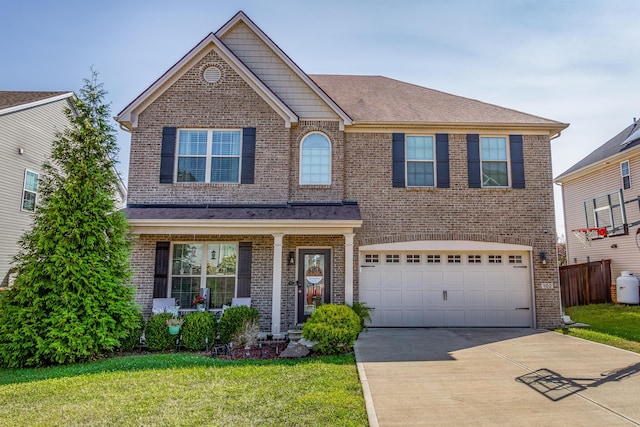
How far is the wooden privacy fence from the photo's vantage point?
1667 centimetres

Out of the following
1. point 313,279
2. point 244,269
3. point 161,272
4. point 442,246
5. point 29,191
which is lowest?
point 313,279

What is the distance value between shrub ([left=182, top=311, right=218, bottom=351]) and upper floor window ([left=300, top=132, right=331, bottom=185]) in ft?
16.3

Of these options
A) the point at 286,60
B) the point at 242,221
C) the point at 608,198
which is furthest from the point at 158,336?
the point at 608,198

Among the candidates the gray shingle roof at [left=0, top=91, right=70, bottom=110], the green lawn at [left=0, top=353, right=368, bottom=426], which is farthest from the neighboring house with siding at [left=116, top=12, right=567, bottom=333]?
the gray shingle roof at [left=0, top=91, right=70, bottom=110]

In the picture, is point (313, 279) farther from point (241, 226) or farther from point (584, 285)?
point (584, 285)

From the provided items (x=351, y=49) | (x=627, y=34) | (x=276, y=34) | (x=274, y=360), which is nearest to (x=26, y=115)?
(x=276, y=34)

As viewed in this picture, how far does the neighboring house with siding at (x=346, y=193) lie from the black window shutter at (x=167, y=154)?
0.03 m

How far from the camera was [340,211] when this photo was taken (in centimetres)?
1109

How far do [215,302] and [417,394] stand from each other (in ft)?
22.4

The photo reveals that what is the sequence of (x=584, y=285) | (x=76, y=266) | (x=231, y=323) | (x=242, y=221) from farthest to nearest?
(x=584, y=285) → (x=242, y=221) → (x=231, y=323) → (x=76, y=266)

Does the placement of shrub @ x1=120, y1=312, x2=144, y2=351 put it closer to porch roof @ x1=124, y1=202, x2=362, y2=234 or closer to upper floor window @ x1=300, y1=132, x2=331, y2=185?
porch roof @ x1=124, y1=202, x2=362, y2=234

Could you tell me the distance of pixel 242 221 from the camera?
10.2 meters

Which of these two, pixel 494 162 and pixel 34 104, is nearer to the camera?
pixel 494 162

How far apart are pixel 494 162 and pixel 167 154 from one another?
33.5 feet
